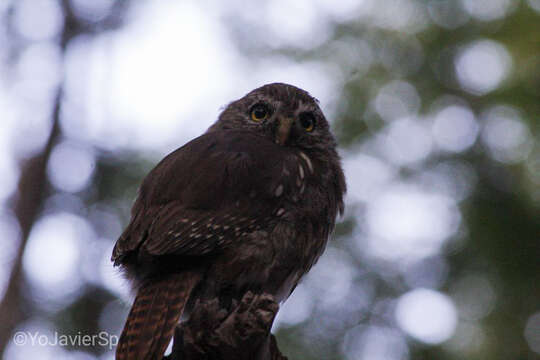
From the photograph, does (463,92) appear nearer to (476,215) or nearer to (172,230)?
(476,215)

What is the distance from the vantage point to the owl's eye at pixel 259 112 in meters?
4.12

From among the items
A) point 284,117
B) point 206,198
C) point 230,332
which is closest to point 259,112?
point 284,117

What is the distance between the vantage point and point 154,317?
2885 mm

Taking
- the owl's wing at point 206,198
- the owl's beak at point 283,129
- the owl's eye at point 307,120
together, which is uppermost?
the owl's wing at point 206,198

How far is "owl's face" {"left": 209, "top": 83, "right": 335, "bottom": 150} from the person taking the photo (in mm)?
3955

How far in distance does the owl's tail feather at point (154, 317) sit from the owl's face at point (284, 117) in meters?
1.21

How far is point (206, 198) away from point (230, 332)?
0.86 m

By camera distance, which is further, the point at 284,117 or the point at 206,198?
the point at 284,117

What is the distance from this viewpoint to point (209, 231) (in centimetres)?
312

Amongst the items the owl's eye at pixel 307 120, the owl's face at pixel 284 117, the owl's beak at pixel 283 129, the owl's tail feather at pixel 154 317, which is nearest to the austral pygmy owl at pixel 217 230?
the owl's tail feather at pixel 154 317

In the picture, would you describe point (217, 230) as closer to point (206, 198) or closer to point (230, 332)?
point (206, 198)

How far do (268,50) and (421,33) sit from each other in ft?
7.14

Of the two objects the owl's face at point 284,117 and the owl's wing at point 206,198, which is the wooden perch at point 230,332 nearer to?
the owl's wing at point 206,198

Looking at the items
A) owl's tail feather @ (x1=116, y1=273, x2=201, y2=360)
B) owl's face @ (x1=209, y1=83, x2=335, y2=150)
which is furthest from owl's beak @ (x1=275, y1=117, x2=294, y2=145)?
owl's tail feather @ (x1=116, y1=273, x2=201, y2=360)
